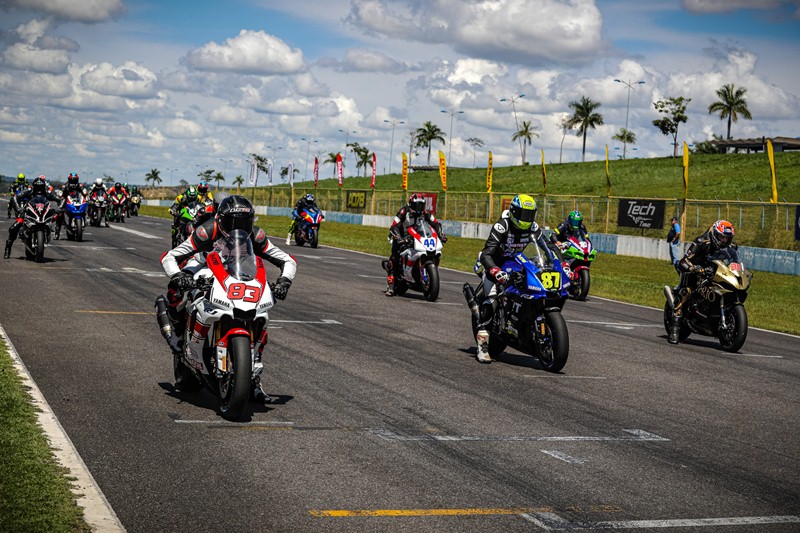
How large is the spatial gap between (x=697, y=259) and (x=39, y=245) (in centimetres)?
1431

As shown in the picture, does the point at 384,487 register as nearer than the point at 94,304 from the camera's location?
Yes

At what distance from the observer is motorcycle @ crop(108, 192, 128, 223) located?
46344 mm

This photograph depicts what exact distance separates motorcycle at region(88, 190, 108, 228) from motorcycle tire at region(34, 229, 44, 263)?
1828cm

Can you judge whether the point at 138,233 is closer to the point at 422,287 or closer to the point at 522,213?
the point at 422,287

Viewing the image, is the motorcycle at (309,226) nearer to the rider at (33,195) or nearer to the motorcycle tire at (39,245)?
the rider at (33,195)

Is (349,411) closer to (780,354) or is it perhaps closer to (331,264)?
(780,354)

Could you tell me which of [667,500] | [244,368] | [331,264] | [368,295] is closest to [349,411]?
[244,368]

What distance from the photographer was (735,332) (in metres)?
14.6

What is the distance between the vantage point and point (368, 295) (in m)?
19.9

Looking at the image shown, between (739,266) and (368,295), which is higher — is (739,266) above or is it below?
above

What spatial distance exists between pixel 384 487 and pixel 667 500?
1.79 metres

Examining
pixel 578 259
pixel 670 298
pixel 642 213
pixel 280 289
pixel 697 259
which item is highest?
pixel 642 213

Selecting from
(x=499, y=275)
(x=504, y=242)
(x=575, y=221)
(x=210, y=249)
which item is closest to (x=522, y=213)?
(x=504, y=242)

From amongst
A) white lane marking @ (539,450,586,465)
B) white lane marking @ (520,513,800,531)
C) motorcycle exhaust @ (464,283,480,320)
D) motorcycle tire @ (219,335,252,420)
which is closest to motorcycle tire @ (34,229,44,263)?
motorcycle exhaust @ (464,283,480,320)
